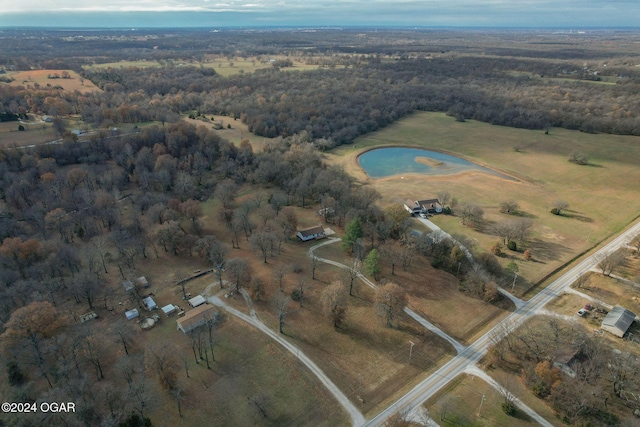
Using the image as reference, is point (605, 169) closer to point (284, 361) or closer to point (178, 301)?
point (284, 361)

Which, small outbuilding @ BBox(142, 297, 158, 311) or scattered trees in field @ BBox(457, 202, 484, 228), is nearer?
small outbuilding @ BBox(142, 297, 158, 311)

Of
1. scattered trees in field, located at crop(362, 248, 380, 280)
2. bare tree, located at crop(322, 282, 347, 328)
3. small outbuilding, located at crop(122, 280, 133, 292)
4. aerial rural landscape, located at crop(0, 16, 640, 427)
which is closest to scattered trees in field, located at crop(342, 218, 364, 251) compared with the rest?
aerial rural landscape, located at crop(0, 16, 640, 427)

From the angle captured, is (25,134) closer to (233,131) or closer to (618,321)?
(233,131)

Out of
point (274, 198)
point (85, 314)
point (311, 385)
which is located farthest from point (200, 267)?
point (311, 385)

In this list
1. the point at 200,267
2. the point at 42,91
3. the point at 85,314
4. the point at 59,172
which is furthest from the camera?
the point at 42,91

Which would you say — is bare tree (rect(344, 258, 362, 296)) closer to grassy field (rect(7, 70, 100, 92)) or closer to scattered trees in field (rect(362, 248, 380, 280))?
scattered trees in field (rect(362, 248, 380, 280))

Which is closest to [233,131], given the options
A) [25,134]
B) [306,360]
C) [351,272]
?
[25,134]

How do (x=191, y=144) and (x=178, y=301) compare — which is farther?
(x=191, y=144)
